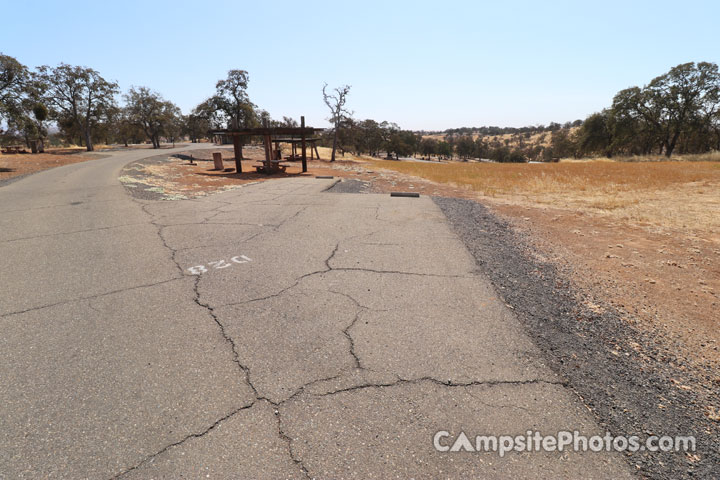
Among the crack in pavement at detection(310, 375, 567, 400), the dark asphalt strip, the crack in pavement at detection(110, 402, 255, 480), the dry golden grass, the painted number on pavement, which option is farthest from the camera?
the dry golden grass

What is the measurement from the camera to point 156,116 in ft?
147

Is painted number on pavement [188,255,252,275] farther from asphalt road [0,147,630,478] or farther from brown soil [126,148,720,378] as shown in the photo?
brown soil [126,148,720,378]

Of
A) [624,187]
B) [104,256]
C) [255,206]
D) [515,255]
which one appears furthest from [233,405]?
[624,187]

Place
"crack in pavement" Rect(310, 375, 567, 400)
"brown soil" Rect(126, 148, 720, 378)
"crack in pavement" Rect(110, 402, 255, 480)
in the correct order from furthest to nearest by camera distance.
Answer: "brown soil" Rect(126, 148, 720, 378) → "crack in pavement" Rect(310, 375, 567, 400) → "crack in pavement" Rect(110, 402, 255, 480)

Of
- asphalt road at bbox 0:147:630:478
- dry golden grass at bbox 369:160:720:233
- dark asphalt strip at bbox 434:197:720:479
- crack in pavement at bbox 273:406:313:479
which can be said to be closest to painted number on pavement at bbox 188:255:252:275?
asphalt road at bbox 0:147:630:478

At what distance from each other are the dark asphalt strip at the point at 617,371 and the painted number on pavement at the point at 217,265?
13.1 feet

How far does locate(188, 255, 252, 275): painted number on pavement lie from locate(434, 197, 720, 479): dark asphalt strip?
13.1ft

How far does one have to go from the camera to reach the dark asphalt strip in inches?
78.7

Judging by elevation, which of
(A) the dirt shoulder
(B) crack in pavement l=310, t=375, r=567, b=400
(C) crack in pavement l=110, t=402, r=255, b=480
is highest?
(A) the dirt shoulder

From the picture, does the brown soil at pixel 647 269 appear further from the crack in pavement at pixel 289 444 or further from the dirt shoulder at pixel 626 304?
the crack in pavement at pixel 289 444

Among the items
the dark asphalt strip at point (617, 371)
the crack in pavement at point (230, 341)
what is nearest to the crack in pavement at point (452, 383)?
the dark asphalt strip at point (617, 371)

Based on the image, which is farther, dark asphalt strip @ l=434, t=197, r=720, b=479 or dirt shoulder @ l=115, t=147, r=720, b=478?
dirt shoulder @ l=115, t=147, r=720, b=478

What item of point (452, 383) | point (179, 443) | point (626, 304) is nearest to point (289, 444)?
point (179, 443)

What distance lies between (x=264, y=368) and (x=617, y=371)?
308cm
